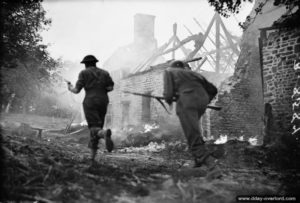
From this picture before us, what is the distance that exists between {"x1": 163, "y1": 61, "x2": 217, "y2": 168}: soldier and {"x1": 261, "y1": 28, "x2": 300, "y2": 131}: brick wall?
148 inches

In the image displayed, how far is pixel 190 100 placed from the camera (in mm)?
4297

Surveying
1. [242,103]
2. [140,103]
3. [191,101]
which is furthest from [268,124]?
[140,103]

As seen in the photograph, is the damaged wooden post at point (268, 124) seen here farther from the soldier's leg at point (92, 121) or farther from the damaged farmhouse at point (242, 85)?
the soldier's leg at point (92, 121)

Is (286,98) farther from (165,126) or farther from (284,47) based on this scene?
(165,126)

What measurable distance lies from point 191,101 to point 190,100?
2 cm

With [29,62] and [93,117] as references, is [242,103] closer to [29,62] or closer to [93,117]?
[93,117]

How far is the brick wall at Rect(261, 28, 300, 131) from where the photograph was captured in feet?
23.6

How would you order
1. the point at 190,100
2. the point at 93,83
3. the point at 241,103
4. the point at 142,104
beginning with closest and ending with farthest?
the point at 190,100, the point at 93,83, the point at 241,103, the point at 142,104

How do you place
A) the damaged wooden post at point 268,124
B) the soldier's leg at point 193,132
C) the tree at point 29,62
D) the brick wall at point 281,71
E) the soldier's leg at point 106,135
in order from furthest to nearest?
the tree at point 29,62
the damaged wooden post at point 268,124
the brick wall at point 281,71
the soldier's leg at point 106,135
the soldier's leg at point 193,132

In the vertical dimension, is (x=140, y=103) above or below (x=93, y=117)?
above

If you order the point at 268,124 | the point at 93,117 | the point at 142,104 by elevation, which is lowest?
the point at 268,124

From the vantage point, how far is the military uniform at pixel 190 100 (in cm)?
417

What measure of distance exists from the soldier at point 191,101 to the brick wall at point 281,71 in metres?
3.77

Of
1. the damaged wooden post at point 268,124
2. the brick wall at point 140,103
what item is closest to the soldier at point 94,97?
the damaged wooden post at point 268,124
